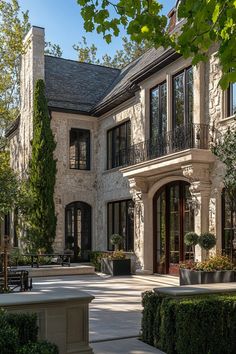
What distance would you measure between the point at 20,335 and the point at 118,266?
1154 centimetres

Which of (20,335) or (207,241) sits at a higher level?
(207,241)

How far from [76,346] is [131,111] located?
13.6 m

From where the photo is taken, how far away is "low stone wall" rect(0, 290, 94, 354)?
17.4 feet

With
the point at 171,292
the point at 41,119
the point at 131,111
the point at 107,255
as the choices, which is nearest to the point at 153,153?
the point at 131,111

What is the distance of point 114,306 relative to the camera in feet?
32.2

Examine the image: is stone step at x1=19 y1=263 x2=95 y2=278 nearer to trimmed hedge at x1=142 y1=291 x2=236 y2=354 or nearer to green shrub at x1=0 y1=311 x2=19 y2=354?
trimmed hedge at x1=142 y1=291 x2=236 y2=354

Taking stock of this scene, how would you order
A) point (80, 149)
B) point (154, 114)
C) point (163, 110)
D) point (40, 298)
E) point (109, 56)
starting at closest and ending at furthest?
point (40, 298), point (163, 110), point (154, 114), point (80, 149), point (109, 56)

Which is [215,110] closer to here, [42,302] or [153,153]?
[153,153]

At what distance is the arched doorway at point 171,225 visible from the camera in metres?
14.6

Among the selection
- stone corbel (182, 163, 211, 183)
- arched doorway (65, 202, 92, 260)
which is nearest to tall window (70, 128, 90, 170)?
arched doorway (65, 202, 92, 260)

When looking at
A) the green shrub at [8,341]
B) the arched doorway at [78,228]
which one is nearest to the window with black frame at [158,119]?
the arched doorway at [78,228]

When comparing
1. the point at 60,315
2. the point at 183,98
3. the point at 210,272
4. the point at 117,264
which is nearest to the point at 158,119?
the point at 183,98

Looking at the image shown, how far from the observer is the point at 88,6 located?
530 cm

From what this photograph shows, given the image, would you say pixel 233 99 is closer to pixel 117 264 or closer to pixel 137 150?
pixel 137 150
